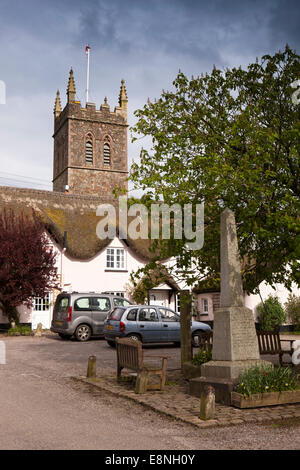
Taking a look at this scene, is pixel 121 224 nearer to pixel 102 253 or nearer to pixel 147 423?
pixel 102 253

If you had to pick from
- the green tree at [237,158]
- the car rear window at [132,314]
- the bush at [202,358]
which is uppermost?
the green tree at [237,158]

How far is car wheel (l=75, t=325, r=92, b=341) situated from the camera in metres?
21.6

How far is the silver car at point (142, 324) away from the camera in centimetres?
1844

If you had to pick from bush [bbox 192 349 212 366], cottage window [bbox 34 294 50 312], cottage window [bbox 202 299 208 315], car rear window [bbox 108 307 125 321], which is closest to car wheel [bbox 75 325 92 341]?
car rear window [bbox 108 307 125 321]

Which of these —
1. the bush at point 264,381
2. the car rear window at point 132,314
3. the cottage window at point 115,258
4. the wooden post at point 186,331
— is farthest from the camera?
the cottage window at point 115,258

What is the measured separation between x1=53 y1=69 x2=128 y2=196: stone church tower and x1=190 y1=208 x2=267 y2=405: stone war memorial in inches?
1761

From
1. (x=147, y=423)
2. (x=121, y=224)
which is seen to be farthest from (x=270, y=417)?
(x=121, y=224)

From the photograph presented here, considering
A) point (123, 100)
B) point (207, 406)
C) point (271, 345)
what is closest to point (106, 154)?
point (123, 100)

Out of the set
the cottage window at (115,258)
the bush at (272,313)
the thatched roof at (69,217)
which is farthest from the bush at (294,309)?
the cottage window at (115,258)

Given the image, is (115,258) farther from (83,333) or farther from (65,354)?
(65,354)

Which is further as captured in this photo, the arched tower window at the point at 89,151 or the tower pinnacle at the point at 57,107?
the tower pinnacle at the point at 57,107

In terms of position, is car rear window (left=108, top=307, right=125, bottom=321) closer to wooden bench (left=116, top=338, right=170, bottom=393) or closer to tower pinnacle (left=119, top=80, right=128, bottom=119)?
wooden bench (left=116, top=338, right=170, bottom=393)

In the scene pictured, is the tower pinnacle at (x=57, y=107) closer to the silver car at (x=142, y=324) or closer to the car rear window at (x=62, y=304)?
the car rear window at (x=62, y=304)

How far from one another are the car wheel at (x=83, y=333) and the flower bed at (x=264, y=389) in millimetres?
13631
